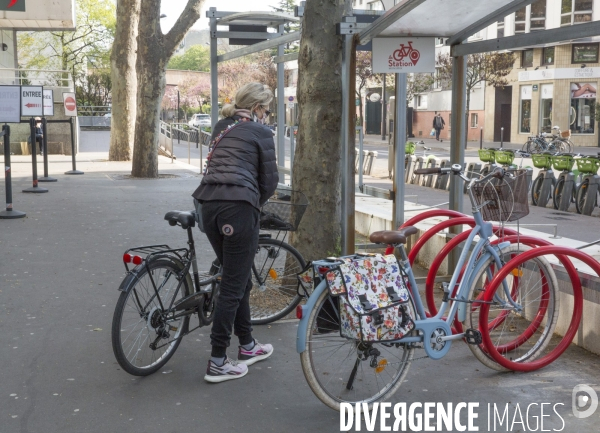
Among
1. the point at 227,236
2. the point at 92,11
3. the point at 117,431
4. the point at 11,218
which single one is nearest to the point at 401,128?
the point at 227,236

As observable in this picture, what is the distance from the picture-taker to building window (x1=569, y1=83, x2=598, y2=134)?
4075 centimetres

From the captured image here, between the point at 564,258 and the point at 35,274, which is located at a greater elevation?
the point at 564,258

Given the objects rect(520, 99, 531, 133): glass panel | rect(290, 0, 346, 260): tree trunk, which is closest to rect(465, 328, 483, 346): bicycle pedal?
rect(290, 0, 346, 260): tree trunk

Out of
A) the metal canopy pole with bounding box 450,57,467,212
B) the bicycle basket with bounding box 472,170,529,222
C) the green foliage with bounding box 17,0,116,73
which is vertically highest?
the green foliage with bounding box 17,0,116,73

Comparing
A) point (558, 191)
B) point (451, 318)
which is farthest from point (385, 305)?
point (558, 191)

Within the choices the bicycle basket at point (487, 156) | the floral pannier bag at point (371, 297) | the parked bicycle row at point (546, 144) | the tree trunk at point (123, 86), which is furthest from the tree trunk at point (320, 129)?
the parked bicycle row at point (546, 144)

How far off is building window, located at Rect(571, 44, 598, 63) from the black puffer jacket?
37874 millimetres

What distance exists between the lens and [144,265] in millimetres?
4676

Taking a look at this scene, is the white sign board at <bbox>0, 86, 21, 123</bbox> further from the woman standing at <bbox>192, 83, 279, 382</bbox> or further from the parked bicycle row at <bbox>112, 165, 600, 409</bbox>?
the woman standing at <bbox>192, 83, 279, 382</bbox>

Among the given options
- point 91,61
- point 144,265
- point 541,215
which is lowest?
point 541,215

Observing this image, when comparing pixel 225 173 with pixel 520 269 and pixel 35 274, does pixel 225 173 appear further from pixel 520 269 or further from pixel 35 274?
pixel 35 274

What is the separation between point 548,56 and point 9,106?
35.4 metres

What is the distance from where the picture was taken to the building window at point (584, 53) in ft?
130

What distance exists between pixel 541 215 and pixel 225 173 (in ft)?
38.4
